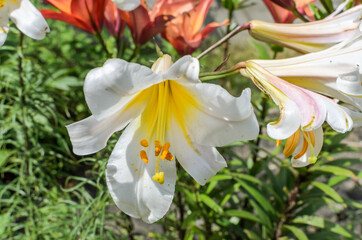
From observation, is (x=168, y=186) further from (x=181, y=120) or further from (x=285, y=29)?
(x=285, y=29)

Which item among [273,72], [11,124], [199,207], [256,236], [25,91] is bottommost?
[256,236]

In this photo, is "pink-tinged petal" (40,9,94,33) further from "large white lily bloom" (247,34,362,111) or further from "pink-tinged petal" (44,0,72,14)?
"large white lily bloom" (247,34,362,111)

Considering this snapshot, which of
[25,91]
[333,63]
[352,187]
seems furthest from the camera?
[352,187]

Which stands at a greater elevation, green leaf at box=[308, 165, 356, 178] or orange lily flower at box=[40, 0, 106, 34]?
orange lily flower at box=[40, 0, 106, 34]

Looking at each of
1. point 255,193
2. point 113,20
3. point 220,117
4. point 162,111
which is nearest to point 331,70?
point 220,117

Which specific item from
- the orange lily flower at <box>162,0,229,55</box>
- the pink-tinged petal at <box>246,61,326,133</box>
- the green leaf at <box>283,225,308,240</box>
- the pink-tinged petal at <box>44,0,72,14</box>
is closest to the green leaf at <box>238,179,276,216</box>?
the green leaf at <box>283,225,308,240</box>

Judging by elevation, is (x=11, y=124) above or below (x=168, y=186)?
below

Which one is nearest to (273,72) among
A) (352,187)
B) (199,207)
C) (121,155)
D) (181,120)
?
(181,120)

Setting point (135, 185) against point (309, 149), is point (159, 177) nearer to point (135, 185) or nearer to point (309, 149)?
point (135, 185)
